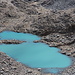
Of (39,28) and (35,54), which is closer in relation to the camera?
(35,54)

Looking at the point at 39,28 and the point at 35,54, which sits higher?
the point at 39,28

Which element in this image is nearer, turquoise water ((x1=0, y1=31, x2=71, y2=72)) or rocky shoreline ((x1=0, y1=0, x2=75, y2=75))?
rocky shoreline ((x1=0, y1=0, x2=75, y2=75))

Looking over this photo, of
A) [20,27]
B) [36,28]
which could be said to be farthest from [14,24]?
[36,28]

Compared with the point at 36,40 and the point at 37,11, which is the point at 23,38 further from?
the point at 37,11

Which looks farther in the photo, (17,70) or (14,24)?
(14,24)
